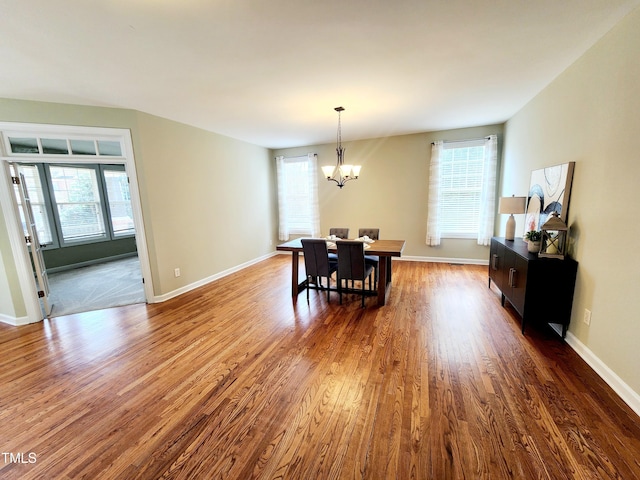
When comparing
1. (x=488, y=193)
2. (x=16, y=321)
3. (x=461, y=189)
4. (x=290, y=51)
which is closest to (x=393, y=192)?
(x=461, y=189)

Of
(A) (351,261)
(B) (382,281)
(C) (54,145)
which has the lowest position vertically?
(B) (382,281)

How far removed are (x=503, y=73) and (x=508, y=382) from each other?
9.58ft

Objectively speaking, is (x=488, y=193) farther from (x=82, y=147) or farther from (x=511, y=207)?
(x=82, y=147)

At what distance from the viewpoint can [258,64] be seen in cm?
238

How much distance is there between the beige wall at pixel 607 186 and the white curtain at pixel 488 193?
2.05 metres

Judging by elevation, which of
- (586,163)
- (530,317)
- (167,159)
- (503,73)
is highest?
(503,73)

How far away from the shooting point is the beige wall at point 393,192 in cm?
535

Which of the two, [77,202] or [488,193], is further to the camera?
[77,202]

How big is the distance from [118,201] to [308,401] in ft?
23.7

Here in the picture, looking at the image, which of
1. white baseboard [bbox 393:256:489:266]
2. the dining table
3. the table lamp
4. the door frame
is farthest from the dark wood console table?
the door frame

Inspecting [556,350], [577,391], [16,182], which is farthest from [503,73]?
[16,182]

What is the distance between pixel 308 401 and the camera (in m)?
1.89

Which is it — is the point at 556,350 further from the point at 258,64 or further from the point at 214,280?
the point at 214,280

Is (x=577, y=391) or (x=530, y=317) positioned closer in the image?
(x=577, y=391)
